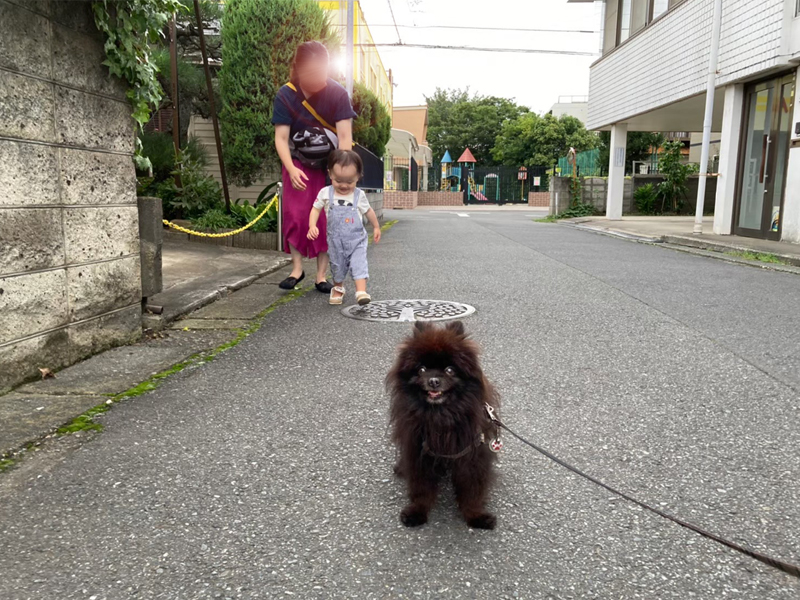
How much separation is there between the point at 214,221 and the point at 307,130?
12.1 ft

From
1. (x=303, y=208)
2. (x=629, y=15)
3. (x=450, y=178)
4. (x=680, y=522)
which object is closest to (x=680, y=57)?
(x=629, y=15)

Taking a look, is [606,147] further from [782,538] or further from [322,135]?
[782,538]

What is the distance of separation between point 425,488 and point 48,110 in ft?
9.62

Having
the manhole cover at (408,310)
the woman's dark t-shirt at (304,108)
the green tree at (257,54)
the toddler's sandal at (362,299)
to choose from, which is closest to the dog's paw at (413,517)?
the manhole cover at (408,310)

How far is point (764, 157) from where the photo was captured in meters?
12.1

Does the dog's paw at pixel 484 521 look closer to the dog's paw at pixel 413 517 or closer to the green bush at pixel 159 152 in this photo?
the dog's paw at pixel 413 517

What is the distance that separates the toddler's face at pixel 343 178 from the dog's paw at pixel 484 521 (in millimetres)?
3736

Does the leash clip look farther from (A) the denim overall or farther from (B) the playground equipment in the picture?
(B) the playground equipment

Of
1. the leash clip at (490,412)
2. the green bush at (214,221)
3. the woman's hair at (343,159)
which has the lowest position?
the leash clip at (490,412)

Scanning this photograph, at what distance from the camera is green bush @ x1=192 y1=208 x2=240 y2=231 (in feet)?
29.6

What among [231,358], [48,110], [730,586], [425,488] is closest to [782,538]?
[730,586]

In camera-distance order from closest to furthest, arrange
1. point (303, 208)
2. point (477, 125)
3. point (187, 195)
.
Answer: point (303, 208) → point (187, 195) → point (477, 125)

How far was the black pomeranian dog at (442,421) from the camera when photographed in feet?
6.62

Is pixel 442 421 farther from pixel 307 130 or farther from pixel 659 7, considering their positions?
pixel 659 7
